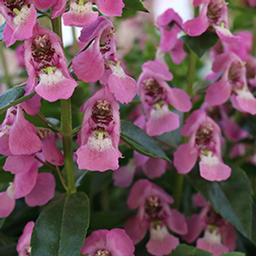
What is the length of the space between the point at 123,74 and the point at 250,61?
35 centimetres

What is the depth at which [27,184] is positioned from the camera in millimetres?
730

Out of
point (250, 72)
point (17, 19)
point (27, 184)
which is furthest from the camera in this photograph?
point (250, 72)

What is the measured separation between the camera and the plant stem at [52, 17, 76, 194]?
0.68 m

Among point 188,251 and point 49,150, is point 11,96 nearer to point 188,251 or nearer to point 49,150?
point 49,150

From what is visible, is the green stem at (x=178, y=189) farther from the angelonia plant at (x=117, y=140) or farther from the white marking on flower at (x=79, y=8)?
the white marking on flower at (x=79, y=8)

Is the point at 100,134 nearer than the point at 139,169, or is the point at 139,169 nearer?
the point at 100,134

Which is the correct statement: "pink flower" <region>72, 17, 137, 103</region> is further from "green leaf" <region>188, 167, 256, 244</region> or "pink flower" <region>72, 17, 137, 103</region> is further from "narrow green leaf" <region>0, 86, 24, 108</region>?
"green leaf" <region>188, 167, 256, 244</region>

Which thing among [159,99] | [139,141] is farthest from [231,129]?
[139,141]

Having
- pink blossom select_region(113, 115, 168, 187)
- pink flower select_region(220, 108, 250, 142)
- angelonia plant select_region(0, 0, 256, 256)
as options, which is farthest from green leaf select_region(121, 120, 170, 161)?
pink flower select_region(220, 108, 250, 142)

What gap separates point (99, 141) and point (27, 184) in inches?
4.5

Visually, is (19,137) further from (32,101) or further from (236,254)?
(236,254)

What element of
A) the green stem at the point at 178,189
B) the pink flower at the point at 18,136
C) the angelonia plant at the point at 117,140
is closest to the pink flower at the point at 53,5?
the angelonia plant at the point at 117,140

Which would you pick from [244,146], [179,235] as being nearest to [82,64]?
[179,235]

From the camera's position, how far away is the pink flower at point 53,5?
63cm
